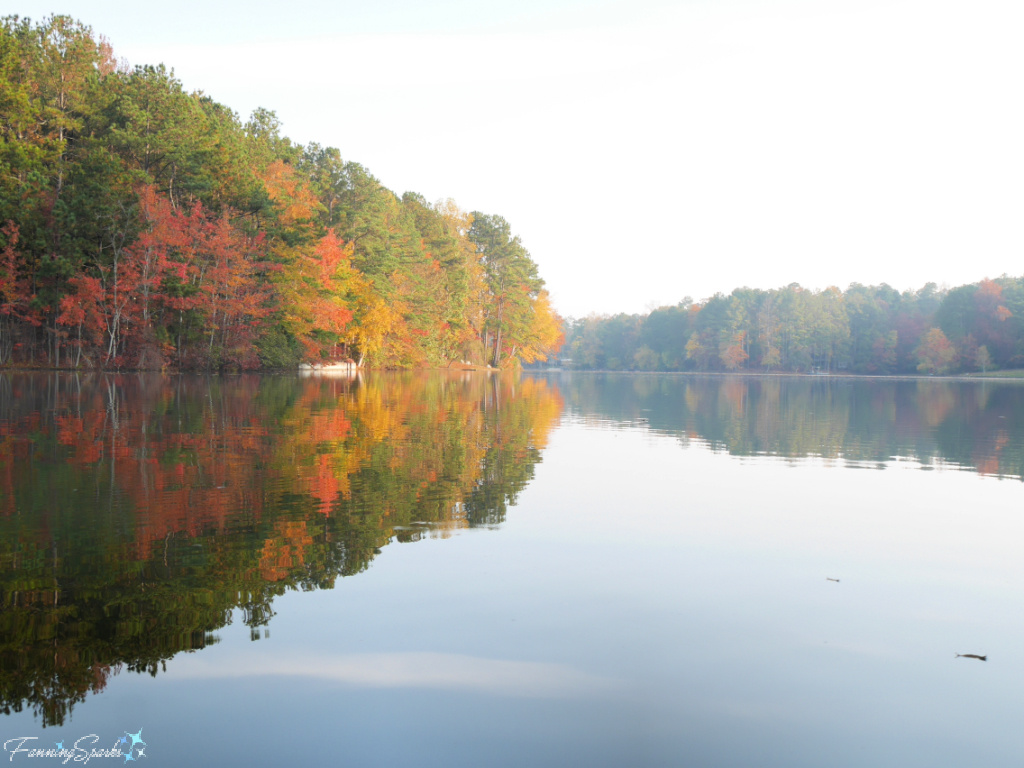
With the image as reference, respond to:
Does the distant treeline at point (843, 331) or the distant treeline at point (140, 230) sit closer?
the distant treeline at point (140, 230)

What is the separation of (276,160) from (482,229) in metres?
39.7

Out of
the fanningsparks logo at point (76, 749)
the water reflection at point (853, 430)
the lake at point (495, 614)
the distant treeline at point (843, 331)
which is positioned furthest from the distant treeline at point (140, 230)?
the distant treeline at point (843, 331)

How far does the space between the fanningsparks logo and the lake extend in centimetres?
1

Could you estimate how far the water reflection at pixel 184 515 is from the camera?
435 centimetres

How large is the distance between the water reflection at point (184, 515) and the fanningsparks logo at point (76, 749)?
215mm

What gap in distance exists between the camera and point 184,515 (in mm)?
7312

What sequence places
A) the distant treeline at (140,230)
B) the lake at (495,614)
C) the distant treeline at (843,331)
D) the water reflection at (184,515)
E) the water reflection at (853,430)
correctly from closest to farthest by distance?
1. the lake at (495,614)
2. the water reflection at (184,515)
3. the water reflection at (853,430)
4. the distant treeline at (140,230)
5. the distant treeline at (843,331)

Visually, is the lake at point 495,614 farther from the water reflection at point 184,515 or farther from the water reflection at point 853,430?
the water reflection at point 853,430

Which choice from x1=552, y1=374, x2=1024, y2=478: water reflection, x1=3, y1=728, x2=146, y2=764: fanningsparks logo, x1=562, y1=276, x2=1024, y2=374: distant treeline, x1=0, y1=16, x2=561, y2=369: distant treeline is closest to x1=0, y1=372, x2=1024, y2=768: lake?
x1=3, y1=728, x2=146, y2=764: fanningsparks logo

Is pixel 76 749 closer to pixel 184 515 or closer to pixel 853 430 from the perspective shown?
pixel 184 515

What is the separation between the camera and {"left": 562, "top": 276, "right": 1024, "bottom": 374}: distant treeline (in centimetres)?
10762

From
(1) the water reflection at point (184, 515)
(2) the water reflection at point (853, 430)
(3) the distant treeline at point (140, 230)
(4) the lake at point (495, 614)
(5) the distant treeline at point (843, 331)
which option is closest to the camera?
(4) the lake at point (495, 614)

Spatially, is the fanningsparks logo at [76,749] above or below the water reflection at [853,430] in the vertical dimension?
below

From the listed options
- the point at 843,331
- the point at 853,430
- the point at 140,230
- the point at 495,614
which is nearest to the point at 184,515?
the point at 495,614
